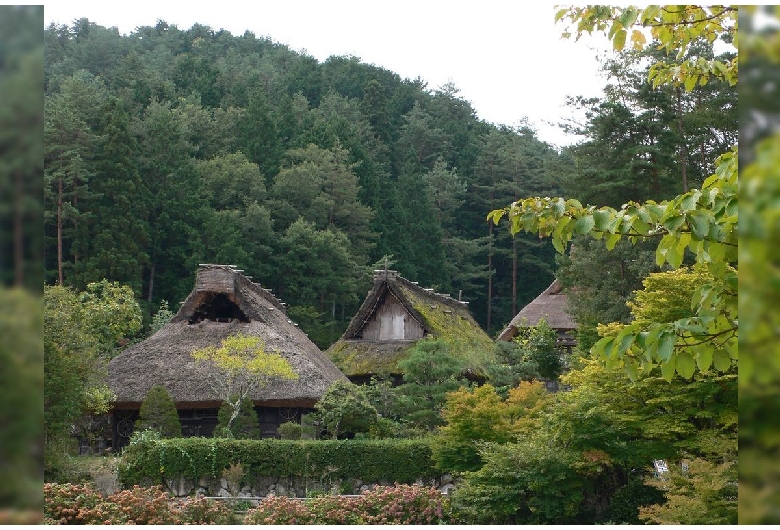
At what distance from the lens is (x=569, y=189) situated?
2097cm

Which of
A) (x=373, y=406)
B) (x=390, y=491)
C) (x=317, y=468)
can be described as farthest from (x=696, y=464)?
(x=373, y=406)

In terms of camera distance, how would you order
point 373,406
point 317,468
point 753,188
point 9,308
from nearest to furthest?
point 753,188, point 9,308, point 317,468, point 373,406

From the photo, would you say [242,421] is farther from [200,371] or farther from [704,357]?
[704,357]

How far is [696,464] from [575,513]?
98.8 inches

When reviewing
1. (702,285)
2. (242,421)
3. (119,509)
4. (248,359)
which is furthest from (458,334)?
(702,285)

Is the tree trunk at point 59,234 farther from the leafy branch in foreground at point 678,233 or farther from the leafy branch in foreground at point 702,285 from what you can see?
the leafy branch in foreground at point 702,285

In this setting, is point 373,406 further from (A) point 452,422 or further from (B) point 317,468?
(A) point 452,422

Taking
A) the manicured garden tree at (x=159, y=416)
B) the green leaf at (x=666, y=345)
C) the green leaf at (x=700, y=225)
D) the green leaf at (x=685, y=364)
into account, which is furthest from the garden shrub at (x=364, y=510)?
the green leaf at (x=700, y=225)

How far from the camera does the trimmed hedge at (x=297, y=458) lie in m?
15.7

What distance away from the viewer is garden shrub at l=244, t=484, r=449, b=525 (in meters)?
12.4

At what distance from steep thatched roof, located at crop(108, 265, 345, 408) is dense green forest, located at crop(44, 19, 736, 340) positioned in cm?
479

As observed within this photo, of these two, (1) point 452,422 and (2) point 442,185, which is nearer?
(1) point 452,422

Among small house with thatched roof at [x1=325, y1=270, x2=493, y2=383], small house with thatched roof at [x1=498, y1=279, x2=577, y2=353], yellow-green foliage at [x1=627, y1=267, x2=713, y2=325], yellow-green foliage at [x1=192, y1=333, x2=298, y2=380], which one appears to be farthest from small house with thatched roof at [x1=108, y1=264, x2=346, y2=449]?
yellow-green foliage at [x1=627, y1=267, x2=713, y2=325]

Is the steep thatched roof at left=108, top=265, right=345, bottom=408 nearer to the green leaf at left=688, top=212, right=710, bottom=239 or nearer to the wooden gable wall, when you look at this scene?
the wooden gable wall
